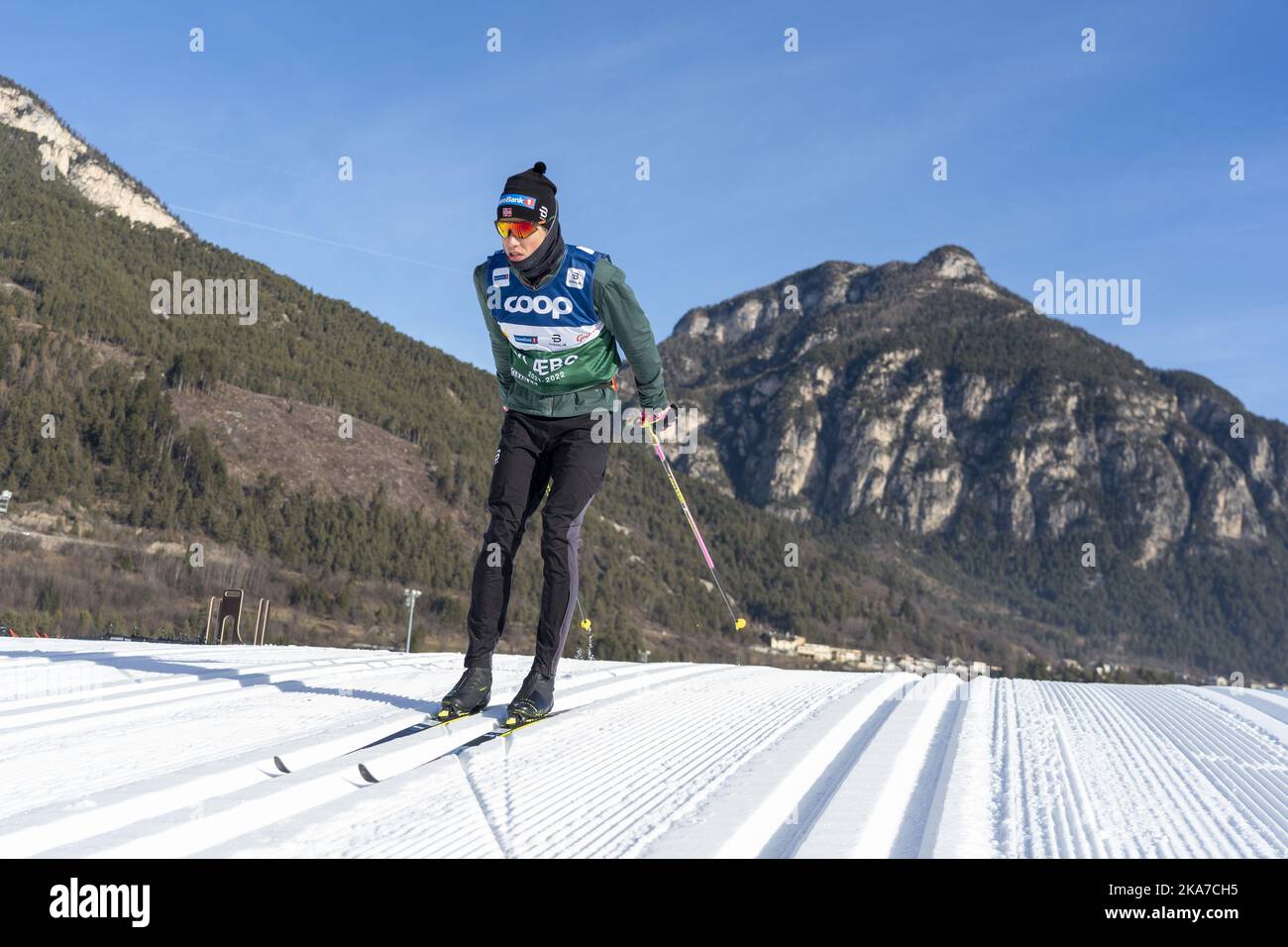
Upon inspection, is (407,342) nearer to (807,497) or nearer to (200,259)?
(200,259)

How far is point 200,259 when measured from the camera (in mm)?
91125

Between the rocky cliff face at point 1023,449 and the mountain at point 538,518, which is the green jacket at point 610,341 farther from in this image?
the rocky cliff face at point 1023,449

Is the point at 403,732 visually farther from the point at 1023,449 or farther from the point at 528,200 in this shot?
the point at 1023,449

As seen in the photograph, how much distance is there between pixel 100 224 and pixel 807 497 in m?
135

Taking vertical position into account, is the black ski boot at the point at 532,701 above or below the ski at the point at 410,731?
above

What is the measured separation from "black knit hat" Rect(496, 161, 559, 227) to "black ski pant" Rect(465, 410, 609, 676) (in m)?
0.81

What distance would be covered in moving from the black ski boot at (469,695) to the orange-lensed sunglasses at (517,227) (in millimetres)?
1687

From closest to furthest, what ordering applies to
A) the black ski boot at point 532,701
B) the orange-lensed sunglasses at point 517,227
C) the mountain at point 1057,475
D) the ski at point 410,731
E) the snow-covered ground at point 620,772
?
the snow-covered ground at point 620,772 < the ski at point 410,731 < the black ski boot at point 532,701 < the orange-lensed sunglasses at point 517,227 < the mountain at point 1057,475

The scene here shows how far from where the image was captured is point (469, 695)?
355 cm

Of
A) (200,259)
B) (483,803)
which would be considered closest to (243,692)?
(483,803)

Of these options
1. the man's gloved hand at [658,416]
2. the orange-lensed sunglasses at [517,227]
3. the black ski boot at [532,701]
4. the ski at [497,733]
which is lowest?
the ski at [497,733]

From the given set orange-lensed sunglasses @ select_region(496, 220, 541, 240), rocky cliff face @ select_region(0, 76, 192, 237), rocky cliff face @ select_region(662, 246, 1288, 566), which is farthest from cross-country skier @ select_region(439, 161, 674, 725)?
rocky cliff face @ select_region(662, 246, 1288, 566)

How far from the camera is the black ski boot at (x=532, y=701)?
135 inches

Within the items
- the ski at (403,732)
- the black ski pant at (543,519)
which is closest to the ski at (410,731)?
the ski at (403,732)
